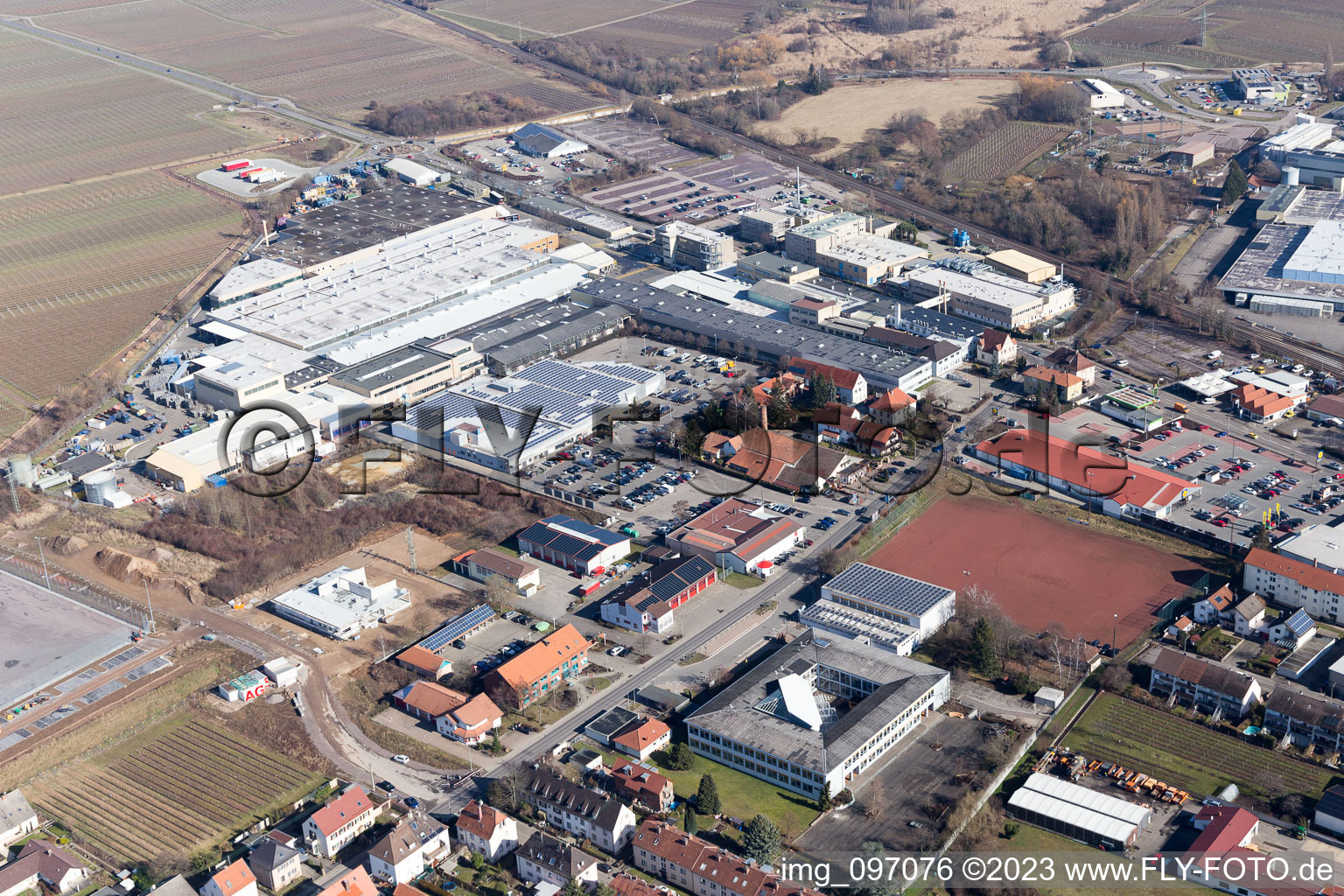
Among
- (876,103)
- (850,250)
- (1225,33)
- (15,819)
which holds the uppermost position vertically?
(1225,33)

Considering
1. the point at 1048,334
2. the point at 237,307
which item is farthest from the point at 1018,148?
the point at 237,307

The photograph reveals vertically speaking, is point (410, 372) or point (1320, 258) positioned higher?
point (1320, 258)

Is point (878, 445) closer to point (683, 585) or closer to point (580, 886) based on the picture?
point (683, 585)

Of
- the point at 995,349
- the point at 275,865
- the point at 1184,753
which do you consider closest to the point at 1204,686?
the point at 1184,753

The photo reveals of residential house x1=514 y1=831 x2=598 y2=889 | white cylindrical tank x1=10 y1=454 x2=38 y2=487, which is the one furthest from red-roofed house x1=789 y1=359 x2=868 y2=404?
white cylindrical tank x1=10 y1=454 x2=38 y2=487

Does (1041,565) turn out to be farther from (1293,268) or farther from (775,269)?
(1293,268)

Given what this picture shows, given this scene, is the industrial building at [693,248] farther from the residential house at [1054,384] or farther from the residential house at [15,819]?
the residential house at [15,819]

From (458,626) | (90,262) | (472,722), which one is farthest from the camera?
(90,262)
